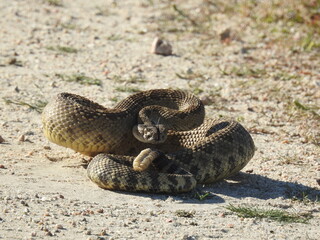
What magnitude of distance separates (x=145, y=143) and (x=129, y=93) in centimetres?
318

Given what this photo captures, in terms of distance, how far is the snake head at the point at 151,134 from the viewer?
8281 millimetres

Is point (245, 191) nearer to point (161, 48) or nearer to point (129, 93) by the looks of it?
point (129, 93)

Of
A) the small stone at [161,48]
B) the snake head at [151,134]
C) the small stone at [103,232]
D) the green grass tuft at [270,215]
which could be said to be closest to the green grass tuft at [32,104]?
the snake head at [151,134]

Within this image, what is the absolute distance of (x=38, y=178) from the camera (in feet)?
25.9

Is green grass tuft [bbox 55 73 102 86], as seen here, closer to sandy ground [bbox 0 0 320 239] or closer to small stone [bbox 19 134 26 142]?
sandy ground [bbox 0 0 320 239]

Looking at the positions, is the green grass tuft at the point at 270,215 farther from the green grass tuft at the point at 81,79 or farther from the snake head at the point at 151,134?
the green grass tuft at the point at 81,79

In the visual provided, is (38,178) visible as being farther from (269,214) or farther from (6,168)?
(269,214)

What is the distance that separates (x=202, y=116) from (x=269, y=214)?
2.50 metres

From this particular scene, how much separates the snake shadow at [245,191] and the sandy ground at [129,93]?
2 centimetres

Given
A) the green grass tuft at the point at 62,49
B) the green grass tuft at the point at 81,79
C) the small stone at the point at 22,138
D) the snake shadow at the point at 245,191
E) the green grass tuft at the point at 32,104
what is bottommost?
the green grass tuft at the point at 62,49

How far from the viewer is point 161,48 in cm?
1402

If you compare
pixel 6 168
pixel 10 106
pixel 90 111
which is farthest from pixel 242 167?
pixel 10 106

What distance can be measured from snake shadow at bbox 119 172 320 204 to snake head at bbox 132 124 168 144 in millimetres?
724

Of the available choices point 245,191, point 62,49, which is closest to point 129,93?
point 62,49
